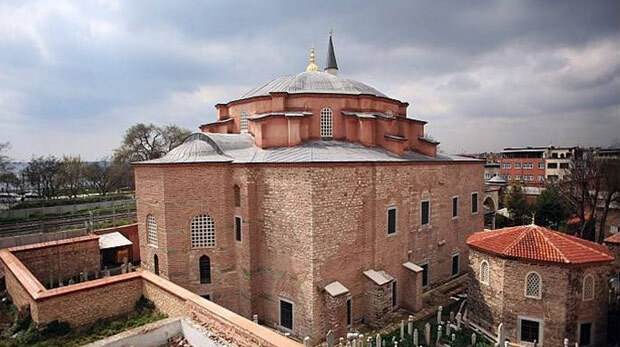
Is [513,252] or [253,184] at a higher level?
[253,184]

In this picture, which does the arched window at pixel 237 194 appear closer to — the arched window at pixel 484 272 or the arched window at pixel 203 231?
the arched window at pixel 203 231

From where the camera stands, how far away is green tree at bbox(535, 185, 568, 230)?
26.3 meters

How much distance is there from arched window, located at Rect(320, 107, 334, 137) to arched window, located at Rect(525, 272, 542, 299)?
9.38 metres

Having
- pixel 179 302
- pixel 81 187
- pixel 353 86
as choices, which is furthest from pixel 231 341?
pixel 81 187

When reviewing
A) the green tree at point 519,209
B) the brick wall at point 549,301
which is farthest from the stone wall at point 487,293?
the green tree at point 519,209

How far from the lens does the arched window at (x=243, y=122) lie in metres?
16.9

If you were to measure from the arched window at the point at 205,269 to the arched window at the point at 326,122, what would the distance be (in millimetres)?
7338

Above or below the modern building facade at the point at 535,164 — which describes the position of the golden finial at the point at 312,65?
above

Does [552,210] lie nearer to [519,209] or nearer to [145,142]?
[519,209]

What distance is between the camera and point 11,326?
10.4 meters

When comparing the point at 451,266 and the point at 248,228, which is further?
the point at 451,266

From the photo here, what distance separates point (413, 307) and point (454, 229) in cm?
609

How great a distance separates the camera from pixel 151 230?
1346cm

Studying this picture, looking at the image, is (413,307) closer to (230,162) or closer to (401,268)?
(401,268)
